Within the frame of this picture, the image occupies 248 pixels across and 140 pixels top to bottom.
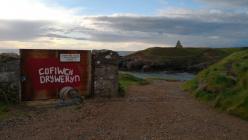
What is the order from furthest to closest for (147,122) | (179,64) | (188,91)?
(179,64) < (188,91) < (147,122)

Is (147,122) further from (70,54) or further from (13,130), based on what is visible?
(70,54)

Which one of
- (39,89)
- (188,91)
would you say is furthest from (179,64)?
(39,89)

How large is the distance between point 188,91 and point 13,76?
910cm

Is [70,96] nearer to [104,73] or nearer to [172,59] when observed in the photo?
[104,73]

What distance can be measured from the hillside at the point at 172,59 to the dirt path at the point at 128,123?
5713cm

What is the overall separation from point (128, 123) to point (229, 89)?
545cm

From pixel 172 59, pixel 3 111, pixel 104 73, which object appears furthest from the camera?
pixel 172 59

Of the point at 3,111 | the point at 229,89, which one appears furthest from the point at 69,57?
the point at 229,89

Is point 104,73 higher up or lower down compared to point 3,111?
higher up

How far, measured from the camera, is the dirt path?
416 inches

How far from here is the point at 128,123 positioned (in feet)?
39.3

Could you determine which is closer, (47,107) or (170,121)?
(170,121)

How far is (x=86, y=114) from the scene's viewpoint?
13203mm

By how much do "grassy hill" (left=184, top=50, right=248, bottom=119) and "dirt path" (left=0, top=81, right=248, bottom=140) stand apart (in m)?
0.50
